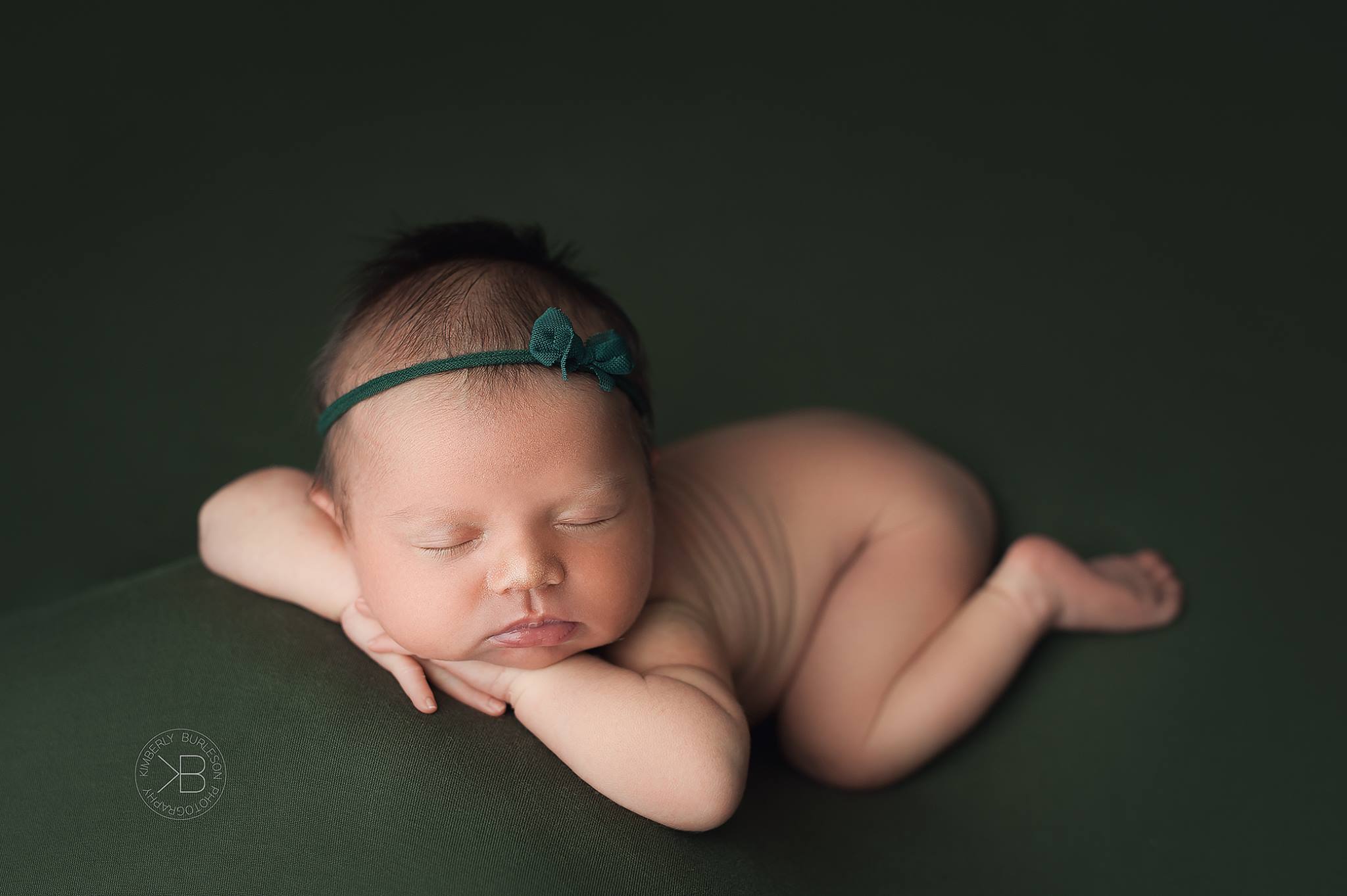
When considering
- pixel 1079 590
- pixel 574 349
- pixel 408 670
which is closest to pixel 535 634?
pixel 408 670

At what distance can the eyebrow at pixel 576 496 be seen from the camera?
3.30 feet

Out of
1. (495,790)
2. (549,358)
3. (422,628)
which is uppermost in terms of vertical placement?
(549,358)

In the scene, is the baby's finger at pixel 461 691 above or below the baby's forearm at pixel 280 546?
below

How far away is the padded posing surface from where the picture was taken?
944 millimetres

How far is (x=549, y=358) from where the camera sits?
102cm

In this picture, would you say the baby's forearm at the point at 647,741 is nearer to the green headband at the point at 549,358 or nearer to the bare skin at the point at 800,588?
the bare skin at the point at 800,588

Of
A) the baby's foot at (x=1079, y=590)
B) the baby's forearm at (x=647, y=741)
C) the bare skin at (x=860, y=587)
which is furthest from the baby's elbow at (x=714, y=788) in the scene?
the baby's foot at (x=1079, y=590)

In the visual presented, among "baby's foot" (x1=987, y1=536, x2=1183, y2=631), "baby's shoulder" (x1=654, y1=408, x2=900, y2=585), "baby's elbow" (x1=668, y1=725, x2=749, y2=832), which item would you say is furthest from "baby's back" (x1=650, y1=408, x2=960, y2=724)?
"baby's elbow" (x1=668, y1=725, x2=749, y2=832)

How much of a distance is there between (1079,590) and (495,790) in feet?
2.33

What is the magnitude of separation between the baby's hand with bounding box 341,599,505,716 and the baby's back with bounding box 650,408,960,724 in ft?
0.75

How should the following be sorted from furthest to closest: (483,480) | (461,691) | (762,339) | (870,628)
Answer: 1. (762,339)
2. (870,628)
3. (461,691)
4. (483,480)

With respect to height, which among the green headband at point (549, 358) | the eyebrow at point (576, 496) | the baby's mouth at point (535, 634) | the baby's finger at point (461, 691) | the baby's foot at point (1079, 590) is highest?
the green headband at point (549, 358)

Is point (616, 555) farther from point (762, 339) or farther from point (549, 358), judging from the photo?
point (762, 339)

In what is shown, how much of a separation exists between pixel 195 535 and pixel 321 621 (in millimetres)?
575
